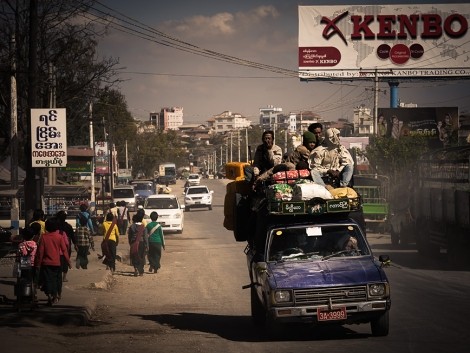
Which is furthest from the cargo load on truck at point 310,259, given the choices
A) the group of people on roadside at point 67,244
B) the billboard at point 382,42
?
the billboard at point 382,42

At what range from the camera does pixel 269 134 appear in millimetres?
15406

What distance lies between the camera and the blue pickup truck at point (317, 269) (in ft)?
39.8

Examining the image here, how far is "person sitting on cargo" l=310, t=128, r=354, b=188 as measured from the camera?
14375 millimetres

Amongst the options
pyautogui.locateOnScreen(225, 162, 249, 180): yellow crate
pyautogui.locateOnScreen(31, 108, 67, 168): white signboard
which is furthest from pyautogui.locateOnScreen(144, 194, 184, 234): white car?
pyautogui.locateOnScreen(225, 162, 249, 180): yellow crate

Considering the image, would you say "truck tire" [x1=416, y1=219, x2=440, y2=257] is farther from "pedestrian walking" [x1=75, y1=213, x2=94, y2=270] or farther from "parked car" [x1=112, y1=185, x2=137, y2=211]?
"parked car" [x1=112, y1=185, x2=137, y2=211]

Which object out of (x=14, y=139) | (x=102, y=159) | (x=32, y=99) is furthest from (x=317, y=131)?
(x=102, y=159)

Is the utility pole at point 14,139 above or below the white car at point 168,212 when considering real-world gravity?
above

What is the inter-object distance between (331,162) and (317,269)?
9.27 feet

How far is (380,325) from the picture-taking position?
12680mm

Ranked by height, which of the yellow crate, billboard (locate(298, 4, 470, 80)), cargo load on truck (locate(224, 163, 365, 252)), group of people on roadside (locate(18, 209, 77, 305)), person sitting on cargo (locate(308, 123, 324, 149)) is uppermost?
billboard (locate(298, 4, 470, 80))

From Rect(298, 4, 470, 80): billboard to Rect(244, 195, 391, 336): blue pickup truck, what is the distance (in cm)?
4978

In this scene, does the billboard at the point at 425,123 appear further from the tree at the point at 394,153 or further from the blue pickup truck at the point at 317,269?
the blue pickup truck at the point at 317,269

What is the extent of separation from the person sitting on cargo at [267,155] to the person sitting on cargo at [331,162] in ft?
2.36

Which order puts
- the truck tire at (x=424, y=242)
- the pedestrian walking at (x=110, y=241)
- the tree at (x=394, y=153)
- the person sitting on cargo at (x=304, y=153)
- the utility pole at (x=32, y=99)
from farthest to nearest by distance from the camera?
the tree at (x=394, y=153) < the truck tire at (x=424, y=242) < the pedestrian walking at (x=110, y=241) < the utility pole at (x=32, y=99) < the person sitting on cargo at (x=304, y=153)
